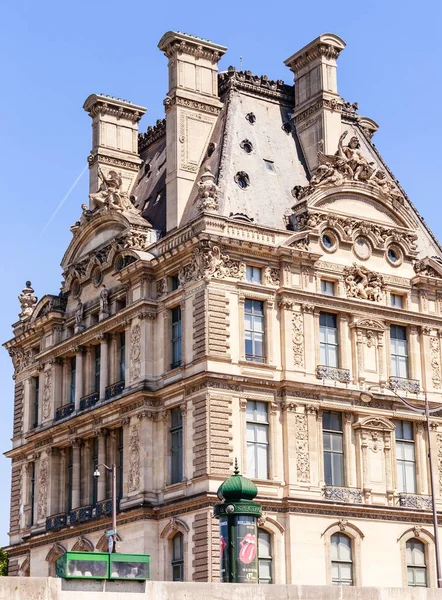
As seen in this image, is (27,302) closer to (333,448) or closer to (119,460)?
(119,460)

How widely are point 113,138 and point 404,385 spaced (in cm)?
1984

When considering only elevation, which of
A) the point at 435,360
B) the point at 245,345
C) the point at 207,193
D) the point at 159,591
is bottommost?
the point at 159,591

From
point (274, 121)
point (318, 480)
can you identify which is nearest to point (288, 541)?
point (318, 480)

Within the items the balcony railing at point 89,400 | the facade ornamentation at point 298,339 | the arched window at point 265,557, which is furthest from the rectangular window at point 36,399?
the arched window at point 265,557

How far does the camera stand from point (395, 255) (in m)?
58.0

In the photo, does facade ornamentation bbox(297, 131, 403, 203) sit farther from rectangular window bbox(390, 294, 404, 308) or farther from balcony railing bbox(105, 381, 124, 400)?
balcony railing bbox(105, 381, 124, 400)

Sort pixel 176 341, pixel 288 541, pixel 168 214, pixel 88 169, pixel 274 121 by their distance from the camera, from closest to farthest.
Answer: pixel 288 541 < pixel 176 341 < pixel 168 214 < pixel 274 121 < pixel 88 169

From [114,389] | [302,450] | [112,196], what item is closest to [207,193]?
[112,196]

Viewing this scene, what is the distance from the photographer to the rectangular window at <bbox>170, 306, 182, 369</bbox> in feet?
175

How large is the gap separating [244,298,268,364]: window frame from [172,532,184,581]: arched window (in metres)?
7.52

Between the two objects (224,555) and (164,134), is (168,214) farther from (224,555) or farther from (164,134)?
(224,555)

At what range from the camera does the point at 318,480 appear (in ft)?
170

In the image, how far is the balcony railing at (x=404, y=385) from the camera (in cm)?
5553

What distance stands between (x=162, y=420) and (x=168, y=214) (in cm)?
952
